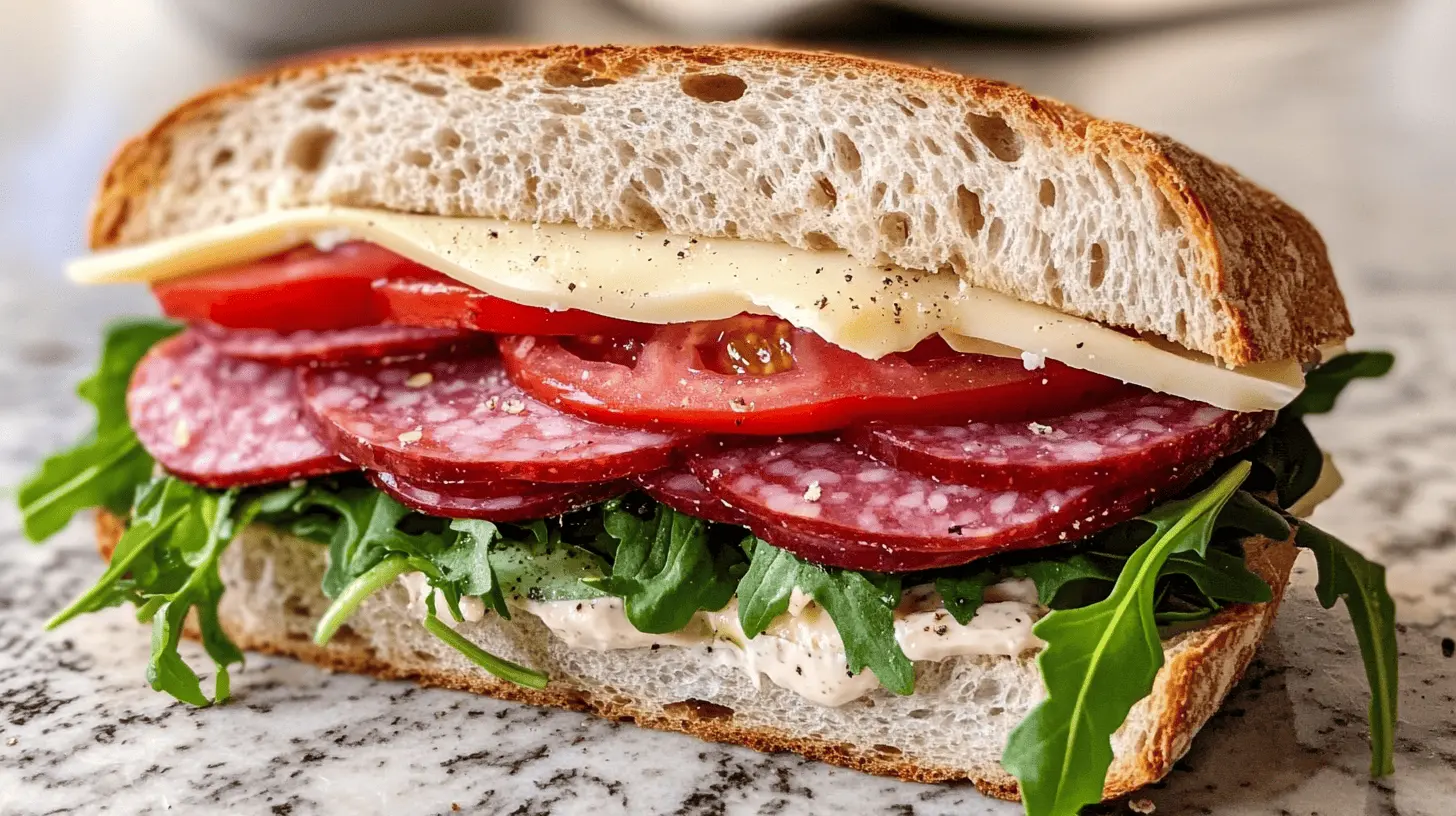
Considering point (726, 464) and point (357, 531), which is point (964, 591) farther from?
point (357, 531)

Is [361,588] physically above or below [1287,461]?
below

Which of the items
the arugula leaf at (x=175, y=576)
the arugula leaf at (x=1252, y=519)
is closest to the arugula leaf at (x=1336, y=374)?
the arugula leaf at (x=1252, y=519)

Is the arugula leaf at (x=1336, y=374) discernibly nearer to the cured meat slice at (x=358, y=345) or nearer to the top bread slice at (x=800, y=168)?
the top bread slice at (x=800, y=168)

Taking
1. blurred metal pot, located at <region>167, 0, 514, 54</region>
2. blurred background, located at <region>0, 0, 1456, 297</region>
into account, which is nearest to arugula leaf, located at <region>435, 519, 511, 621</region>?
blurred background, located at <region>0, 0, 1456, 297</region>

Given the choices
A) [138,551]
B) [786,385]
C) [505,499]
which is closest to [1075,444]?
[786,385]

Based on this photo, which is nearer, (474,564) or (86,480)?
(474,564)

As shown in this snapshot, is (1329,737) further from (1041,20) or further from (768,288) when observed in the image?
(1041,20)
